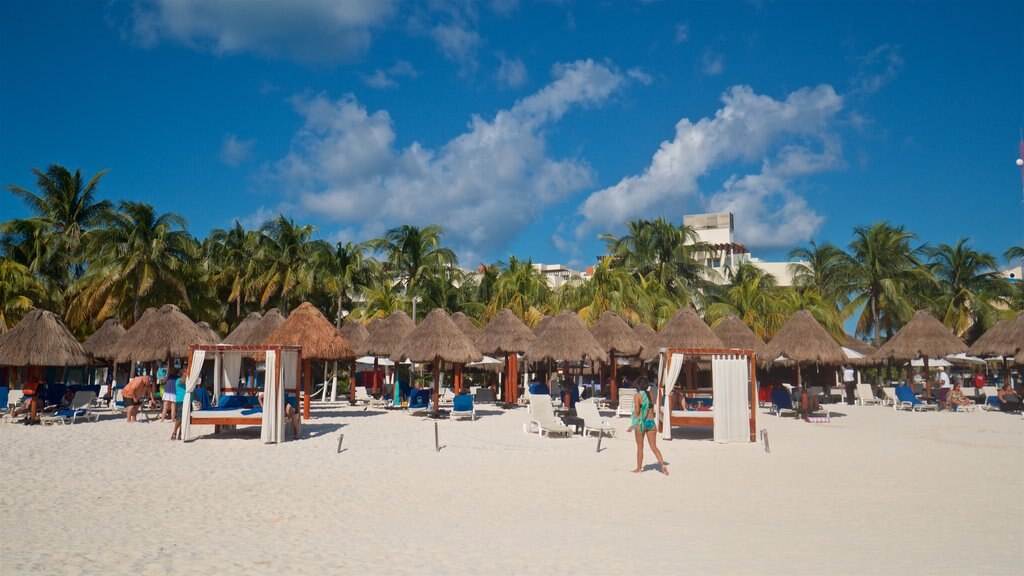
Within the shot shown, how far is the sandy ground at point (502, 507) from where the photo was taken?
6.04m

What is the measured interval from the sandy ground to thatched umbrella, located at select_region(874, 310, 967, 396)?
13213 mm

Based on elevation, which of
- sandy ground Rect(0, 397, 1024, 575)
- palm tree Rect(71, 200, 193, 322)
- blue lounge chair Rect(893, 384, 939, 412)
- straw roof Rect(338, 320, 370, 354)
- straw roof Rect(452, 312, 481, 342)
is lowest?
sandy ground Rect(0, 397, 1024, 575)

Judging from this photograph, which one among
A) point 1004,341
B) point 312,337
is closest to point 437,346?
point 312,337

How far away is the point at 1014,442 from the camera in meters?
15.3

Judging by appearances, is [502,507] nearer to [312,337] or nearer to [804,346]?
[312,337]

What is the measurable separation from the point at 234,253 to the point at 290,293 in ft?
12.5

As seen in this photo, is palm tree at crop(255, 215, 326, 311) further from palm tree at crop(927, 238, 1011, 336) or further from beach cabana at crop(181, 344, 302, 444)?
palm tree at crop(927, 238, 1011, 336)

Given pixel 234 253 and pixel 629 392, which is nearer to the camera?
pixel 629 392

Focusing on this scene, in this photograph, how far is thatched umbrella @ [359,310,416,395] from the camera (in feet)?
81.8

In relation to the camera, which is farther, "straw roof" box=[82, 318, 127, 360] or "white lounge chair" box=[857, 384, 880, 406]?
"white lounge chair" box=[857, 384, 880, 406]

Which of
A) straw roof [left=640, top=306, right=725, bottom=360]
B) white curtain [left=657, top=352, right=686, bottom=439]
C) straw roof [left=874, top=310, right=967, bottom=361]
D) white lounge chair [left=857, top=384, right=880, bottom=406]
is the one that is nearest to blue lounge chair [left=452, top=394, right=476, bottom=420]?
white curtain [left=657, top=352, right=686, bottom=439]

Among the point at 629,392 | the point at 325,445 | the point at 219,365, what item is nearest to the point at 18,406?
the point at 219,365

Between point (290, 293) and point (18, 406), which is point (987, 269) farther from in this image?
point (18, 406)

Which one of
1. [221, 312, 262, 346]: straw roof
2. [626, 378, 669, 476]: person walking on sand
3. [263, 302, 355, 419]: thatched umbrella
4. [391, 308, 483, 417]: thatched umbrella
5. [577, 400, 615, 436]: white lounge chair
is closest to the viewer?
[626, 378, 669, 476]: person walking on sand
